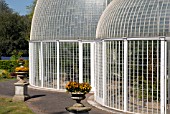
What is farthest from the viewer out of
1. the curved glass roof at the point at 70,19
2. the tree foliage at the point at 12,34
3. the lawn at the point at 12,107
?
the tree foliage at the point at 12,34

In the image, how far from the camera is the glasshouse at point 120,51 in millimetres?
16125

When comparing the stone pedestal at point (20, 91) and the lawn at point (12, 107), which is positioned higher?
the stone pedestal at point (20, 91)

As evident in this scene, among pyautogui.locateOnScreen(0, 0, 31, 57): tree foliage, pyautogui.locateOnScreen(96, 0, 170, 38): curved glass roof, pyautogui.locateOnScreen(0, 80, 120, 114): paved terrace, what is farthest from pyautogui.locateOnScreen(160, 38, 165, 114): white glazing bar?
pyautogui.locateOnScreen(0, 0, 31, 57): tree foliage

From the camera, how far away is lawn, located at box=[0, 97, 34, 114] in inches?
744

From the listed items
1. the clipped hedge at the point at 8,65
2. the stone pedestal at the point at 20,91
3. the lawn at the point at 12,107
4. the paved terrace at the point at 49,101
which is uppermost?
the clipped hedge at the point at 8,65

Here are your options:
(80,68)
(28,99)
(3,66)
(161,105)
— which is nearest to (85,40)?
(80,68)

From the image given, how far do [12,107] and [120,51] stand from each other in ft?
25.9

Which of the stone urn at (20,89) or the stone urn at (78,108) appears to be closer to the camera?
the stone urn at (78,108)

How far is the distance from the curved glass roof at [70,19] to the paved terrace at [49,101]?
4646 millimetres

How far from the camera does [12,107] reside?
20266 millimetres

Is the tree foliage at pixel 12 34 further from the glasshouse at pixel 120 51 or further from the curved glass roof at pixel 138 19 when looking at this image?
the curved glass roof at pixel 138 19

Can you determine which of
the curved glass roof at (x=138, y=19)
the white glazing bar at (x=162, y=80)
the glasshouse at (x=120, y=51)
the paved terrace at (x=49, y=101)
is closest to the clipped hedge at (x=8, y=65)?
the paved terrace at (x=49, y=101)

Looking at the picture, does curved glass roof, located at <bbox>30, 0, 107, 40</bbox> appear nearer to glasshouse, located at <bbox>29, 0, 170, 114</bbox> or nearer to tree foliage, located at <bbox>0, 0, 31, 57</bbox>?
glasshouse, located at <bbox>29, 0, 170, 114</bbox>

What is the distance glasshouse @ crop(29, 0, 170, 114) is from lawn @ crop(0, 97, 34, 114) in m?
4.71
